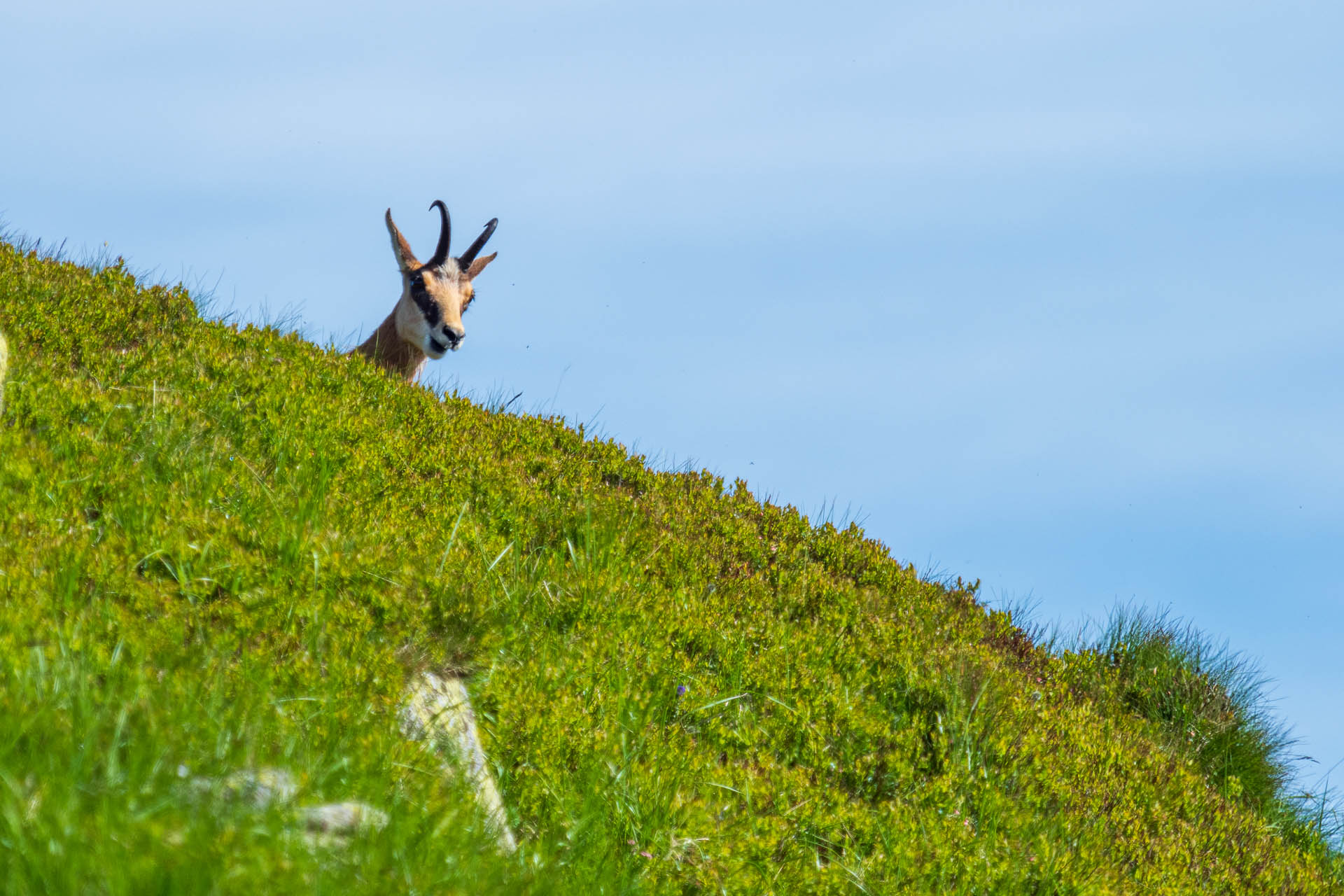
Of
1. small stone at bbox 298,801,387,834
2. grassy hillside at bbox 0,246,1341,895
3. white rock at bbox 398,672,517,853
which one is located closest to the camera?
small stone at bbox 298,801,387,834

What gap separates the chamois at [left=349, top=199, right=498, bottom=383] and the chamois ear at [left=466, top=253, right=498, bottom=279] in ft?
0.03

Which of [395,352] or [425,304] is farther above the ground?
[425,304]

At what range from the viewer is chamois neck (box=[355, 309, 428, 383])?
1545 cm

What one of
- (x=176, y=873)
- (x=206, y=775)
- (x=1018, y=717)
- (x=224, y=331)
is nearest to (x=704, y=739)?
(x=1018, y=717)

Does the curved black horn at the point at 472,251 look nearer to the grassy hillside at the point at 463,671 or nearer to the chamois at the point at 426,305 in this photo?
the chamois at the point at 426,305

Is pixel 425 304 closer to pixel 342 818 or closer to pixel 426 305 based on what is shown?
pixel 426 305

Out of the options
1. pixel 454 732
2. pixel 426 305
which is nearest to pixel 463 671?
pixel 454 732

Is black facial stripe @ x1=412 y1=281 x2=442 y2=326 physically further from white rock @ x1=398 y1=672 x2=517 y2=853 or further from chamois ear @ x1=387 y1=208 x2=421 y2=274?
white rock @ x1=398 y1=672 x2=517 y2=853

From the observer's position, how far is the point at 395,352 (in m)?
15.7

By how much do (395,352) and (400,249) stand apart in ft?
5.15

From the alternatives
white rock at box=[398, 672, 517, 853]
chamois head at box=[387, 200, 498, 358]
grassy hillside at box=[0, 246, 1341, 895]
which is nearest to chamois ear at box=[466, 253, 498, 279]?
chamois head at box=[387, 200, 498, 358]

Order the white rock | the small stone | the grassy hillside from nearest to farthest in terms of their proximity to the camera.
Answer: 1. the small stone
2. the grassy hillside
3. the white rock

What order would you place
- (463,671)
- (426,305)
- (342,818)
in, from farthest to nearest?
(426,305), (463,671), (342,818)

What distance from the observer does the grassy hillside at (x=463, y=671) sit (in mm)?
4070
